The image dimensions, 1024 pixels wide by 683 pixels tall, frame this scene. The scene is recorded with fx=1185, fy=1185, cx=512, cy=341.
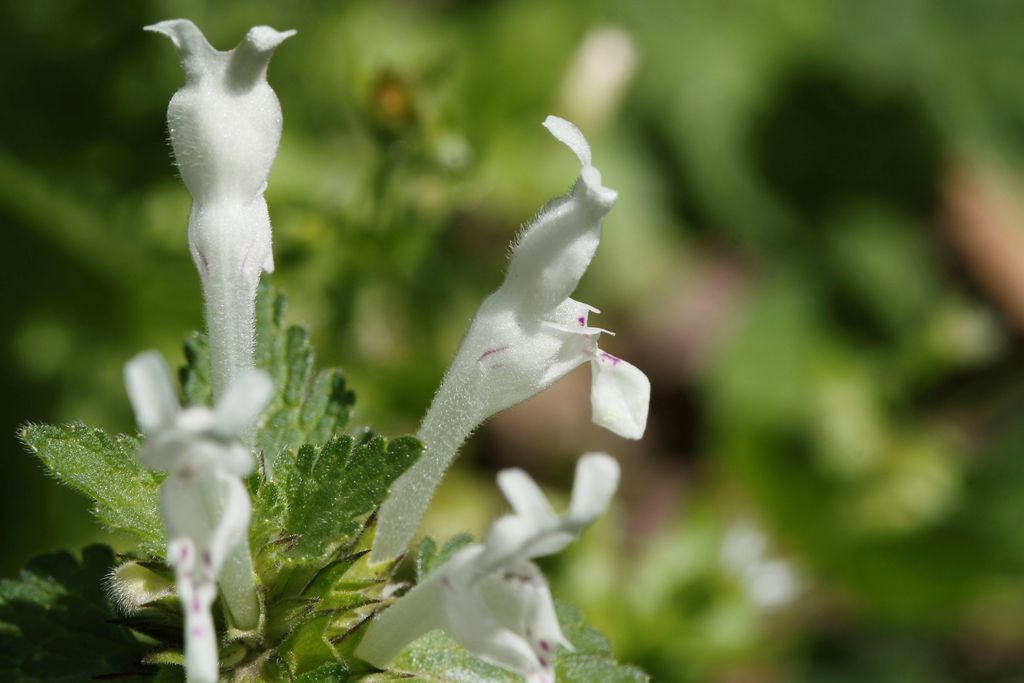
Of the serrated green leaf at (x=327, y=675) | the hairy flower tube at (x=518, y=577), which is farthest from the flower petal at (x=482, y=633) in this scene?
the serrated green leaf at (x=327, y=675)

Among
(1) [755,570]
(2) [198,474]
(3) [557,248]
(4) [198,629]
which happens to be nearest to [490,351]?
(3) [557,248]

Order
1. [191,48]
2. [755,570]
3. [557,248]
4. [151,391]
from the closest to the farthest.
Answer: [151,391]
[191,48]
[557,248]
[755,570]

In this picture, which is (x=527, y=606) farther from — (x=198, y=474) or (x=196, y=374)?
(x=196, y=374)

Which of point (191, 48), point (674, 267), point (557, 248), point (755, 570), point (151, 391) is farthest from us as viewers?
point (674, 267)

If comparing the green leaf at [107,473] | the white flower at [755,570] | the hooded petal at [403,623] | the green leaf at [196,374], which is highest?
the white flower at [755,570]

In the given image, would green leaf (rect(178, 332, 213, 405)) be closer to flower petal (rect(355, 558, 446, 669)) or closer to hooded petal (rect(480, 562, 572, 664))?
flower petal (rect(355, 558, 446, 669))

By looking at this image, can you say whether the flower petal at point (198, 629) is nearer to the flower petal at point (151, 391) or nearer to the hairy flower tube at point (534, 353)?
the flower petal at point (151, 391)

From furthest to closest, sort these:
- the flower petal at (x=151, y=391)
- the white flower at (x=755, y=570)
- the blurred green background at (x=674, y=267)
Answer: the white flower at (x=755, y=570) → the blurred green background at (x=674, y=267) → the flower petal at (x=151, y=391)
